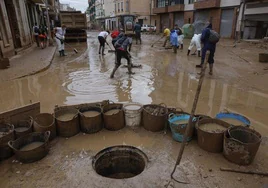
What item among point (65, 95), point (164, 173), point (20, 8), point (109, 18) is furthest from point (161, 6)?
point (164, 173)

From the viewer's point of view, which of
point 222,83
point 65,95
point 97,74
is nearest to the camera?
point 65,95

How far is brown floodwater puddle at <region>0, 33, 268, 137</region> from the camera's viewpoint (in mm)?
5016

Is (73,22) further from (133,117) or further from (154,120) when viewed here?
(154,120)

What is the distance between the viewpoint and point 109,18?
5462 centimetres

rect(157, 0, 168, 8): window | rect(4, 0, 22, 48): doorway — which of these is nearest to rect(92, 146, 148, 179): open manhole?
rect(4, 0, 22, 48): doorway

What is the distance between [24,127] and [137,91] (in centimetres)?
322

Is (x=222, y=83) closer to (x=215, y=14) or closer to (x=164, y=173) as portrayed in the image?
(x=164, y=173)

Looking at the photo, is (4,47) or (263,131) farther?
(4,47)

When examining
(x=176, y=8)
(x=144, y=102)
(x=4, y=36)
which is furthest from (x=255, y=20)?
(x=4, y=36)

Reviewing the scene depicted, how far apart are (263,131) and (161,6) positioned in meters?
36.1

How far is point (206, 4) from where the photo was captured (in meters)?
25.1

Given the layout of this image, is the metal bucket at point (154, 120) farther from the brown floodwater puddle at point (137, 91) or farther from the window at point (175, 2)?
the window at point (175, 2)

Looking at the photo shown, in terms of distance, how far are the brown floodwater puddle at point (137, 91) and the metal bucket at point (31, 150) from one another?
4.77 ft

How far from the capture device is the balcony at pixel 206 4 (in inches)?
935
